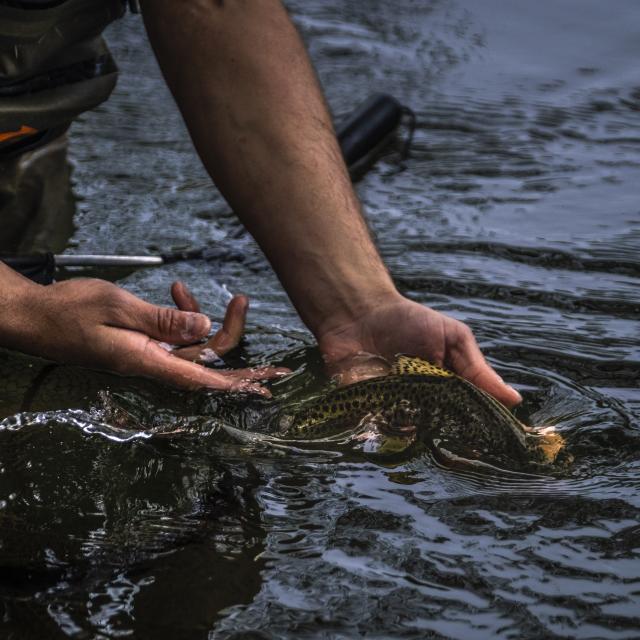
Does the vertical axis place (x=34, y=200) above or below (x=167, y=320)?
below

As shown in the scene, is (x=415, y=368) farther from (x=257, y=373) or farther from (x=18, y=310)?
(x=18, y=310)

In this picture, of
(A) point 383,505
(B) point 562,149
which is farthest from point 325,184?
(B) point 562,149

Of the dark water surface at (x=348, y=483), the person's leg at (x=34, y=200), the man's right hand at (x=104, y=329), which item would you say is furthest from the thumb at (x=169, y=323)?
the person's leg at (x=34, y=200)

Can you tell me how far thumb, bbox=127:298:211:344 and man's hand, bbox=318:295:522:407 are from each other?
0.53m

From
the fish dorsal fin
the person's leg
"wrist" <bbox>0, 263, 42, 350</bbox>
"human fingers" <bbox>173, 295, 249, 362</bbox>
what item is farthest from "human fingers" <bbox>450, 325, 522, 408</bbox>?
the person's leg

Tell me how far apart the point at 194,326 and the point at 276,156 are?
0.76 meters

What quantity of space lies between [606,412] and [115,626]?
165 centimetres

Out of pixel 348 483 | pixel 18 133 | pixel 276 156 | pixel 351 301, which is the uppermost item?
pixel 276 156

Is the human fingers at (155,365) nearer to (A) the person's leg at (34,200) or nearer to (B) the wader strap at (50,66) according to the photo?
(B) the wader strap at (50,66)

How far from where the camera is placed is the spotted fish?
3137 mm

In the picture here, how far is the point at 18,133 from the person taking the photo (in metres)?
4.39

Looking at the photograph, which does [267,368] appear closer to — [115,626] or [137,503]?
[137,503]

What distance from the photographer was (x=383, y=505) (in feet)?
10.0

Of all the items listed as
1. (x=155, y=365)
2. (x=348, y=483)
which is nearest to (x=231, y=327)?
(x=155, y=365)
